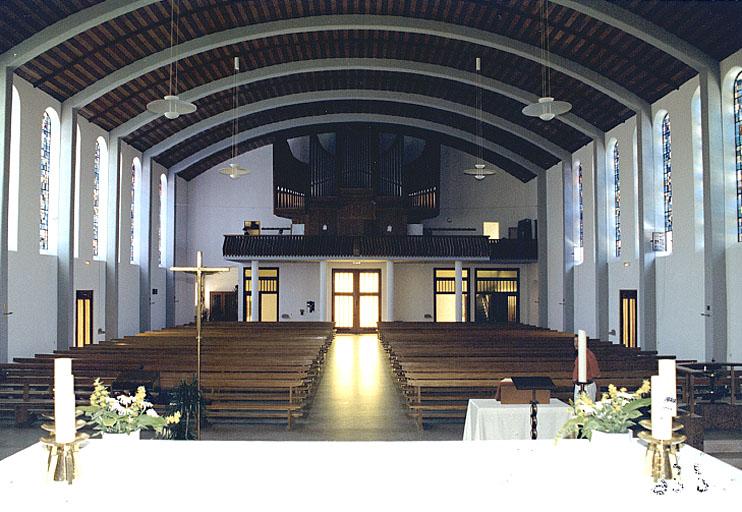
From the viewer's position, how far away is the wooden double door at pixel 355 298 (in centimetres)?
2756

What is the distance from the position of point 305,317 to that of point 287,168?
608 centimetres

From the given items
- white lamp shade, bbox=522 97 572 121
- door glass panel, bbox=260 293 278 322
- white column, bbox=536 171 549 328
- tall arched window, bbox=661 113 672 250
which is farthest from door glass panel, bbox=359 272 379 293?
white lamp shade, bbox=522 97 572 121

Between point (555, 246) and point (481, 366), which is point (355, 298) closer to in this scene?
point (555, 246)

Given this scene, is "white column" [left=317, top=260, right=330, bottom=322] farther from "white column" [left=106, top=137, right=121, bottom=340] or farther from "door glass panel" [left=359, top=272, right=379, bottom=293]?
"white column" [left=106, top=137, right=121, bottom=340]

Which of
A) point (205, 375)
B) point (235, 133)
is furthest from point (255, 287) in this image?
point (205, 375)

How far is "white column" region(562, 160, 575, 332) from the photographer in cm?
2112

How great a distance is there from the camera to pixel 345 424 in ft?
31.9

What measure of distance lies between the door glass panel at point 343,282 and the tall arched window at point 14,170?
50.0 feet

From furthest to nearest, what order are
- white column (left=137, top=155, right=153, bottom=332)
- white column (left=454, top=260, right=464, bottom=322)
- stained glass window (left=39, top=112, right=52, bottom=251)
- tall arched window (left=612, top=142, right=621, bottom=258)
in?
white column (left=454, top=260, right=464, bottom=322), white column (left=137, top=155, right=153, bottom=332), tall arched window (left=612, top=142, right=621, bottom=258), stained glass window (left=39, top=112, right=52, bottom=251)

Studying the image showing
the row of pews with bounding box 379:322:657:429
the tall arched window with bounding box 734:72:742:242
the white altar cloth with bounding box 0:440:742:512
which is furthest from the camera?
the tall arched window with bounding box 734:72:742:242

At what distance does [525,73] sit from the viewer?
54.6ft

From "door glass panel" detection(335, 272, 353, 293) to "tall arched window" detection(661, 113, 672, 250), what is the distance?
14.6 meters

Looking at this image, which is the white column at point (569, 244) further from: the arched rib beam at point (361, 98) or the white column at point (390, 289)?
the white column at point (390, 289)

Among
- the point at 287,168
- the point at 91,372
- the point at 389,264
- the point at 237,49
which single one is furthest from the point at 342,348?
the point at 91,372
